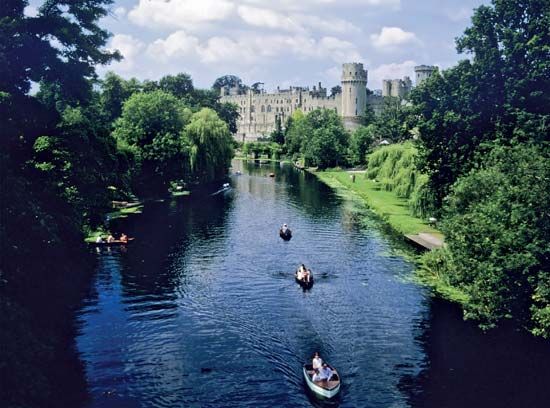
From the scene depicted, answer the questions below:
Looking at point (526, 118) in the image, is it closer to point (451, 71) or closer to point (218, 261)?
point (451, 71)

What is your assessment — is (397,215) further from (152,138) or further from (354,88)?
(354,88)

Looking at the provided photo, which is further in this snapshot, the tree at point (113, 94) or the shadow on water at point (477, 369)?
the tree at point (113, 94)

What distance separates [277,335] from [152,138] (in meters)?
49.2

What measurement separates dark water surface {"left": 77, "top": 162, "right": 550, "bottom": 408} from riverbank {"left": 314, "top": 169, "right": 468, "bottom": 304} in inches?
51.6

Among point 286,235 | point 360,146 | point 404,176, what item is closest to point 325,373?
point 286,235

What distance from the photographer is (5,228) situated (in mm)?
20500

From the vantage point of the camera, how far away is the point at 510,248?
82.5 ft

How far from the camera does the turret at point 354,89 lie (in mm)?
180625

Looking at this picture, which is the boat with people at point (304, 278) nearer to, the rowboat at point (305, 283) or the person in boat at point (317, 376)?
the rowboat at point (305, 283)

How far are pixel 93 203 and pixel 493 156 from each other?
861 inches

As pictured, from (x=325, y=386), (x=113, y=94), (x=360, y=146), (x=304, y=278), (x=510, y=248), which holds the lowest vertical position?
(x=325, y=386)

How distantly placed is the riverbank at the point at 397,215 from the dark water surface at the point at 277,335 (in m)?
1.31

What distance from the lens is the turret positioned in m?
181

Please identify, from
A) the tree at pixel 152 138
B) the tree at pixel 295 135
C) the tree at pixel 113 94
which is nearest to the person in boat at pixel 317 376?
the tree at pixel 152 138
